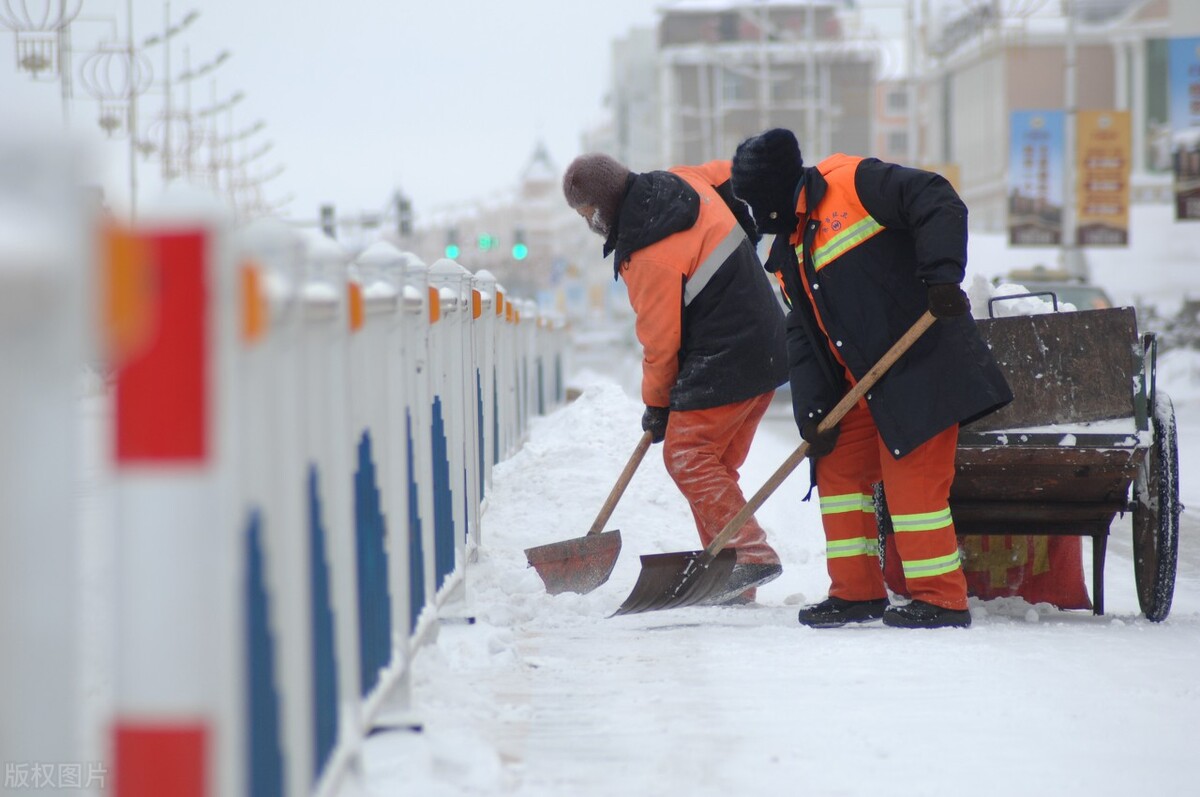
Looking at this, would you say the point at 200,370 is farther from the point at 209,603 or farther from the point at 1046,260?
the point at 1046,260

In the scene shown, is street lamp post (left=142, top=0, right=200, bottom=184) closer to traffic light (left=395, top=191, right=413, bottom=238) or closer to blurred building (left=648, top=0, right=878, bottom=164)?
traffic light (left=395, top=191, right=413, bottom=238)

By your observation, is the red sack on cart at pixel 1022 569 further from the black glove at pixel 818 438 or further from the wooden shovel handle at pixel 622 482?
the wooden shovel handle at pixel 622 482

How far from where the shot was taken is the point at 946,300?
4.70 metres

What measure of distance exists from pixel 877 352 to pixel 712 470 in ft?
3.51

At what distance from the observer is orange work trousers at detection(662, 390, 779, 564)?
5.83 metres

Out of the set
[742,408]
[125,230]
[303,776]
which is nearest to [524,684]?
[303,776]

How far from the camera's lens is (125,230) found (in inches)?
66.7

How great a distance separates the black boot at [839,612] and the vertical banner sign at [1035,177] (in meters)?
21.4

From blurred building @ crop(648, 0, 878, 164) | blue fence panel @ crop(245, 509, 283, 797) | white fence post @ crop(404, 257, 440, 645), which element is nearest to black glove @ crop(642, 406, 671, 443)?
white fence post @ crop(404, 257, 440, 645)

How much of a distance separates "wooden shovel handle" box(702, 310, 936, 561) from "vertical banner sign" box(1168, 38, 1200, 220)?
16545 mm

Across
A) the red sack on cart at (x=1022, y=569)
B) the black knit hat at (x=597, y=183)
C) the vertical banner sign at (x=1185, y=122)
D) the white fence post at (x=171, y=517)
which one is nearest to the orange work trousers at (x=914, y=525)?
the red sack on cart at (x=1022, y=569)

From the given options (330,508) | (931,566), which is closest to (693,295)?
(931,566)

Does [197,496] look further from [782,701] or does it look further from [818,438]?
[818,438]

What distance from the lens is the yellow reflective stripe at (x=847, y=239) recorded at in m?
5.00
